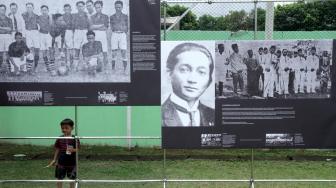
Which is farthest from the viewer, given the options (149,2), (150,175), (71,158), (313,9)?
(313,9)

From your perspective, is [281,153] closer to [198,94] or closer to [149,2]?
[198,94]

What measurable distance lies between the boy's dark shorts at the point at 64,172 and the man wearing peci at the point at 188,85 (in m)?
1.70

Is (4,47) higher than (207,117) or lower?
higher

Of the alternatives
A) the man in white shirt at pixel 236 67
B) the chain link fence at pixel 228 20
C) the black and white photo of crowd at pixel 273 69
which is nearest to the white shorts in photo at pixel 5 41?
the chain link fence at pixel 228 20

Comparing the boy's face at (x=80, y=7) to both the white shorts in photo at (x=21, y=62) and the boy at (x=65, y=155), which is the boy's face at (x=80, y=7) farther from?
the boy at (x=65, y=155)

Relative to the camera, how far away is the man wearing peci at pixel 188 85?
6.65 metres

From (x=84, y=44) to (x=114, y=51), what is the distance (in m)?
0.39

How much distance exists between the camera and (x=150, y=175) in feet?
30.8

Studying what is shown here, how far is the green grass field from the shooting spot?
29.8 feet

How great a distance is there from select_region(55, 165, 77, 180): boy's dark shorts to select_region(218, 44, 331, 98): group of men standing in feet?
8.18

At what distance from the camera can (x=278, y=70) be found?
664 cm

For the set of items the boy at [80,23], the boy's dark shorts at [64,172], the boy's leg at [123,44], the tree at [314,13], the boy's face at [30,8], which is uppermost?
the tree at [314,13]

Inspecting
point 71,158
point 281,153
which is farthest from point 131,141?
point 71,158

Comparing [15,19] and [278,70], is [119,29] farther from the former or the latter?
[278,70]
